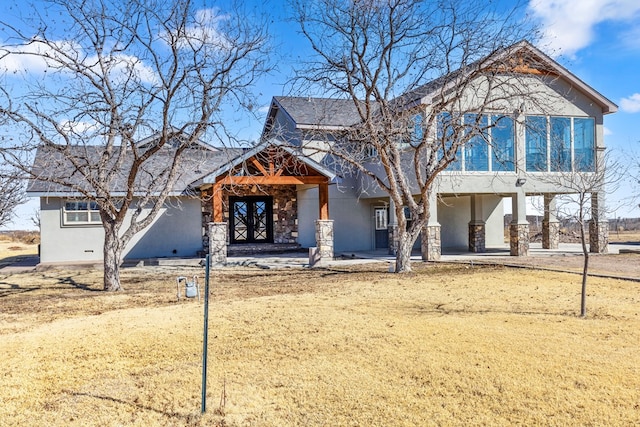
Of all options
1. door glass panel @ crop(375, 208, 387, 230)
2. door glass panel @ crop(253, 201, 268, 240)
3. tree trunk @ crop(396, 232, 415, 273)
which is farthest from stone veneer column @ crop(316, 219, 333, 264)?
door glass panel @ crop(375, 208, 387, 230)

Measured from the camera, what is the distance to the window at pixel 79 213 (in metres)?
18.4

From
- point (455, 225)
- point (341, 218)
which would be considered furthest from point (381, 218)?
point (455, 225)

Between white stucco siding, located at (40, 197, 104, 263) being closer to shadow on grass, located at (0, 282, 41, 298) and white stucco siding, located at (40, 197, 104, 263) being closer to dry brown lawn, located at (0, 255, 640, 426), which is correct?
shadow on grass, located at (0, 282, 41, 298)

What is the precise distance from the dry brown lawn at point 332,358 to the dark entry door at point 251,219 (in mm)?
10582

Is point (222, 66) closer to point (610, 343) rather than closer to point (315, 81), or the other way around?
point (315, 81)

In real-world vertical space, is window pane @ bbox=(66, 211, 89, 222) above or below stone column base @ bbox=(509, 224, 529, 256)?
above

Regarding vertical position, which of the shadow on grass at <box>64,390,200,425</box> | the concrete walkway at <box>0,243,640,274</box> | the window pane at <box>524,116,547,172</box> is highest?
the window pane at <box>524,116,547,172</box>

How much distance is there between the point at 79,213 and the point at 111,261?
7.79 m

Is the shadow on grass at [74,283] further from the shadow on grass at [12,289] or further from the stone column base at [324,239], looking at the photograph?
the stone column base at [324,239]

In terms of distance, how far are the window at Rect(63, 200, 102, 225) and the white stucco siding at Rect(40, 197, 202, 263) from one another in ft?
0.57

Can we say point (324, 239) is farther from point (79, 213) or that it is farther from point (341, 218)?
point (79, 213)

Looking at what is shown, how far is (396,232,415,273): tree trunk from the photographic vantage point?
13703 mm

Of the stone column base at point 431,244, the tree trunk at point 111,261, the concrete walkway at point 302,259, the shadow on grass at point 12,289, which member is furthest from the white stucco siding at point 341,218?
the shadow on grass at point 12,289

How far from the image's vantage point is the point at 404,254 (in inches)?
541
